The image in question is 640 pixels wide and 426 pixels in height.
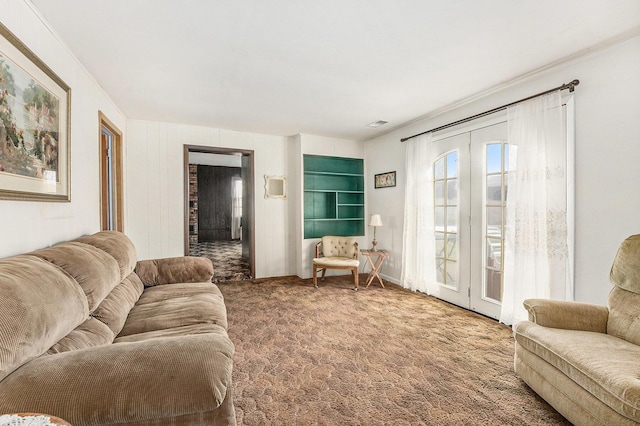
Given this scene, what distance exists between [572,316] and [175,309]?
2752mm

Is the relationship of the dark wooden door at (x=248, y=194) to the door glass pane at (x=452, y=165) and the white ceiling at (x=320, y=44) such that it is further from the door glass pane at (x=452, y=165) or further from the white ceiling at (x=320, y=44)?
the door glass pane at (x=452, y=165)

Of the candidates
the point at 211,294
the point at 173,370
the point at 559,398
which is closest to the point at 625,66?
the point at 559,398

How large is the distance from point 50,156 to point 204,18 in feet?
4.55

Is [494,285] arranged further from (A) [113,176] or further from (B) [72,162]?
(A) [113,176]

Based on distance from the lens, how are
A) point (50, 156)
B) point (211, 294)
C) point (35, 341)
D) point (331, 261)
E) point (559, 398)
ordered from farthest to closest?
point (331, 261) → point (211, 294) → point (50, 156) → point (559, 398) → point (35, 341)

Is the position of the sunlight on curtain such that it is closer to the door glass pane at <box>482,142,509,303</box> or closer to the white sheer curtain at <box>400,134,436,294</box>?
the white sheer curtain at <box>400,134,436,294</box>

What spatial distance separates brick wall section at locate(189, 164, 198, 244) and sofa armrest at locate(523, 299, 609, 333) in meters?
9.19

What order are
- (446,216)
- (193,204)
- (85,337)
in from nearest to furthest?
(85,337)
(446,216)
(193,204)

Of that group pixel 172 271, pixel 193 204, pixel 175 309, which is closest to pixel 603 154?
pixel 175 309

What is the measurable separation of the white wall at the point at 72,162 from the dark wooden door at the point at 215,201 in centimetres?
685

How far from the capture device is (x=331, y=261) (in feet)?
15.7

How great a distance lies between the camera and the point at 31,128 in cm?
180

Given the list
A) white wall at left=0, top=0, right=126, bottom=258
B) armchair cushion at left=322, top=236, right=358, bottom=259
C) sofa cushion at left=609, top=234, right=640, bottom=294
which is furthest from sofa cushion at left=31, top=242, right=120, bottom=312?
armchair cushion at left=322, top=236, right=358, bottom=259

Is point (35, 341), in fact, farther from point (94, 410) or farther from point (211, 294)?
point (211, 294)
